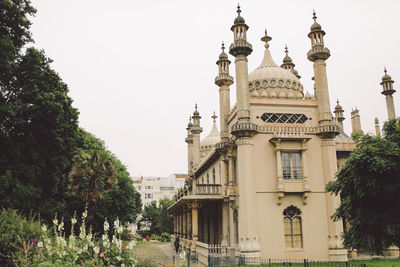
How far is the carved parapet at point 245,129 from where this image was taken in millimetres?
22234

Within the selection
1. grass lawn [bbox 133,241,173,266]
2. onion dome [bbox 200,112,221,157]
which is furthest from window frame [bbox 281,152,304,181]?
onion dome [bbox 200,112,221,157]

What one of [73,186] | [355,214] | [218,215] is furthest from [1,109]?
[355,214]

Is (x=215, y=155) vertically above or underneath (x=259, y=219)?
above

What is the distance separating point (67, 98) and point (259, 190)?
15317 millimetres

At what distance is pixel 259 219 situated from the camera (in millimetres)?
21766

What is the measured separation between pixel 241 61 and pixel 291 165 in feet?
24.9

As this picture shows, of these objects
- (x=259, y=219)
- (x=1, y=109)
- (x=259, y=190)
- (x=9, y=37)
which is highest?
(x=9, y=37)

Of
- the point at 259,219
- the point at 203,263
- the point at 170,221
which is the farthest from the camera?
the point at 170,221

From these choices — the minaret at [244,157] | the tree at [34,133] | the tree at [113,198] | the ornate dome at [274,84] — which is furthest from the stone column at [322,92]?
the tree at [113,198]

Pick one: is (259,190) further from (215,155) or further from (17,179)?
(17,179)

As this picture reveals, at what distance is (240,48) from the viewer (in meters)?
24.2

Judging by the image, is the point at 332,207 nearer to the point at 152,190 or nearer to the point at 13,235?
the point at 13,235

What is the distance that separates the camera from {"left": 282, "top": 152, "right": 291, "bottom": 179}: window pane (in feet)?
75.3

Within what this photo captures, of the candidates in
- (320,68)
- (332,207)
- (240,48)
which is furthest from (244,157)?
(320,68)
